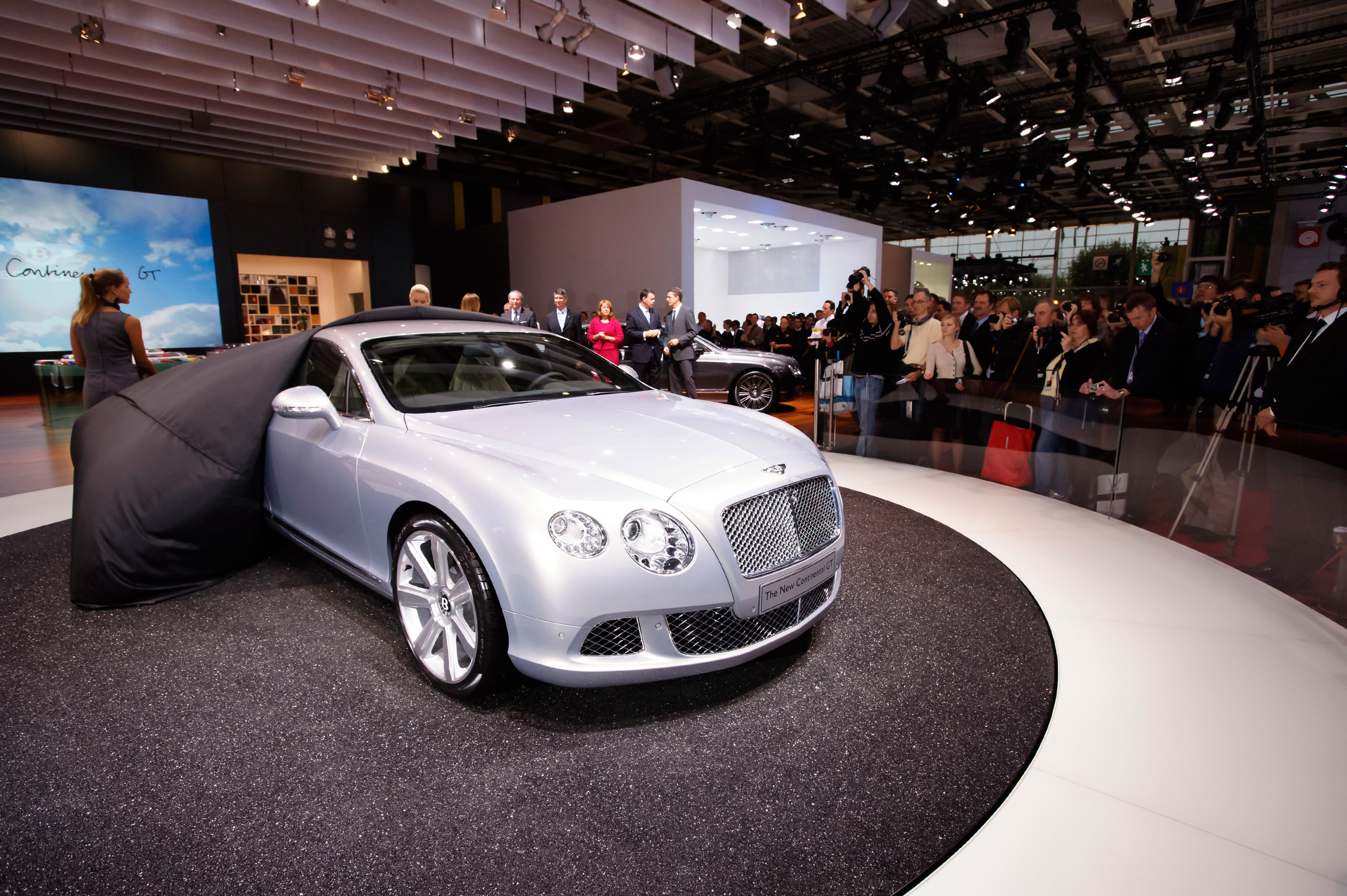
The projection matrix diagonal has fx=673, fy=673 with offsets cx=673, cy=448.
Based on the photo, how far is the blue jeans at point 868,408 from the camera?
585cm

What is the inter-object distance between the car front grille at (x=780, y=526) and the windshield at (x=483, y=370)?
3.77 feet

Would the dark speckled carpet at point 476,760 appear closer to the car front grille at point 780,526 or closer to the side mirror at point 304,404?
the car front grille at point 780,526

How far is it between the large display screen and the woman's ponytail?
672 cm

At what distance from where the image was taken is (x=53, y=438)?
710cm

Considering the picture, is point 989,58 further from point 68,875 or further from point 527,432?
point 68,875

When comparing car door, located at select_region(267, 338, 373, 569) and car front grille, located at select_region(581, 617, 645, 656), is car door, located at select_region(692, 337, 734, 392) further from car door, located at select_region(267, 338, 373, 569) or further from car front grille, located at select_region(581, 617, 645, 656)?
car front grille, located at select_region(581, 617, 645, 656)

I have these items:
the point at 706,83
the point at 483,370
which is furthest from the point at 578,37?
the point at 483,370

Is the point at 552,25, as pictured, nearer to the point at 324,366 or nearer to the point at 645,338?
the point at 645,338

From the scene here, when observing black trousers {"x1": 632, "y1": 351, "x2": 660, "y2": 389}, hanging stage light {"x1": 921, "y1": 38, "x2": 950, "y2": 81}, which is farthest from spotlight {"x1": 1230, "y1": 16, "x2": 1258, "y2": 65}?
black trousers {"x1": 632, "y1": 351, "x2": 660, "y2": 389}

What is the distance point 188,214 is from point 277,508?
11144 millimetres

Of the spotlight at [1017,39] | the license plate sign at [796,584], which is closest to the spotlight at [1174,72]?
the spotlight at [1017,39]

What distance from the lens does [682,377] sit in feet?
27.1

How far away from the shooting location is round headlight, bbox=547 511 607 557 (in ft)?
6.03

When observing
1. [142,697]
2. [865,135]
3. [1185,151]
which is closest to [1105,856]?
[142,697]
